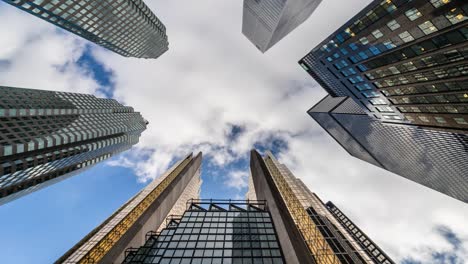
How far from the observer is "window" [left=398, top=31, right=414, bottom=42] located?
3919 cm

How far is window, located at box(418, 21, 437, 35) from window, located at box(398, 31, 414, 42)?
7.53ft

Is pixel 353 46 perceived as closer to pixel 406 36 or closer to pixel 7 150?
pixel 406 36

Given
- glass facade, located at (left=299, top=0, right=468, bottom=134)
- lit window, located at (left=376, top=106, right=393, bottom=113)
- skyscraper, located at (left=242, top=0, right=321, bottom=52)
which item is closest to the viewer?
glass facade, located at (left=299, top=0, right=468, bottom=134)

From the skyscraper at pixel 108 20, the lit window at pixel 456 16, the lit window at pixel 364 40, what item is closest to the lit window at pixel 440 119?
the lit window at pixel 364 40

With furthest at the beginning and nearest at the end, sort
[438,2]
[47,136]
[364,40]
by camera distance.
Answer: [47,136], [364,40], [438,2]

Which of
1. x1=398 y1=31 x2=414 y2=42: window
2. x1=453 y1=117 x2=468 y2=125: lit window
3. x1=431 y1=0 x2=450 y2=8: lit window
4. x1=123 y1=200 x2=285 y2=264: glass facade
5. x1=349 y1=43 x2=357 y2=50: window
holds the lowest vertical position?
x1=123 y1=200 x2=285 y2=264: glass facade

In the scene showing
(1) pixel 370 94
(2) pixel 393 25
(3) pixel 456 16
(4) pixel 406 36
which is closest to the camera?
(3) pixel 456 16

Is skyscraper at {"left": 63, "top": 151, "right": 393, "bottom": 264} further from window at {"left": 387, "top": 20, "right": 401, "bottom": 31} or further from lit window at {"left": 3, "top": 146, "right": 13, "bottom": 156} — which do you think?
lit window at {"left": 3, "top": 146, "right": 13, "bottom": 156}

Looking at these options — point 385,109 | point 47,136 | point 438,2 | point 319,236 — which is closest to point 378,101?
point 385,109

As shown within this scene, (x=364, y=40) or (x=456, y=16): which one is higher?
(x=364, y=40)

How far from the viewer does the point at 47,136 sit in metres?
82.6

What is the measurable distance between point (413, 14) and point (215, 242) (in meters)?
46.9

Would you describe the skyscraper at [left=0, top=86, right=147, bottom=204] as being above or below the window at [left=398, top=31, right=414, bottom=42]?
above

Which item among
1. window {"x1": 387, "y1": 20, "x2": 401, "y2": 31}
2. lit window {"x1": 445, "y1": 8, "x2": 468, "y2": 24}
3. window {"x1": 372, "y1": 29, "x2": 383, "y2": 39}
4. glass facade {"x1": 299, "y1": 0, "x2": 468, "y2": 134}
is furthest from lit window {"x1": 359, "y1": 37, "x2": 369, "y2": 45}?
lit window {"x1": 445, "y1": 8, "x2": 468, "y2": 24}
